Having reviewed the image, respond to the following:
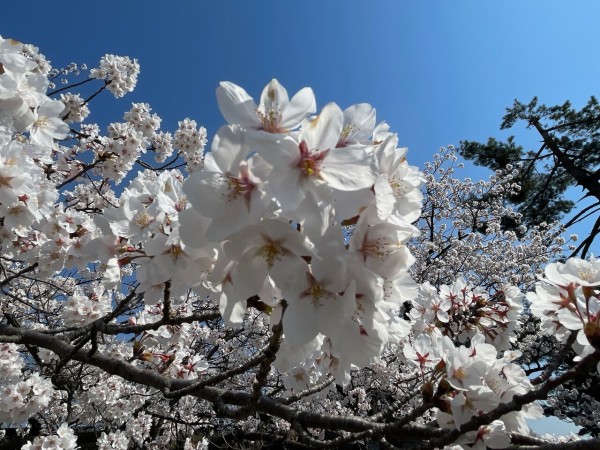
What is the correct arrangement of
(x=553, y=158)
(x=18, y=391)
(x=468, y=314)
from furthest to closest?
(x=553, y=158) < (x=18, y=391) < (x=468, y=314)

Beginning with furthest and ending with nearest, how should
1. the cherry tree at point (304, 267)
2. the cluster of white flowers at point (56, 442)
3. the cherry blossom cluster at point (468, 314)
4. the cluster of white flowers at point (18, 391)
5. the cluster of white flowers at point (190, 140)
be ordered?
the cluster of white flowers at point (190, 140) < the cluster of white flowers at point (18, 391) < the cluster of white flowers at point (56, 442) < the cherry blossom cluster at point (468, 314) < the cherry tree at point (304, 267)

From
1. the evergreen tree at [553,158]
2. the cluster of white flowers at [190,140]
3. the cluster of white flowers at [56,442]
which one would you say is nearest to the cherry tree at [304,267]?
the cluster of white flowers at [56,442]

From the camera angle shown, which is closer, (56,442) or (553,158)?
(56,442)

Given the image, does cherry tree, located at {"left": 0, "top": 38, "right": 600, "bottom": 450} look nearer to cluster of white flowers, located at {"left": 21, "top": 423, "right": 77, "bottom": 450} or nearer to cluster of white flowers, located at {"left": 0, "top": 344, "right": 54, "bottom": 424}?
cluster of white flowers, located at {"left": 21, "top": 423, "right": 77, "bottom": 450}

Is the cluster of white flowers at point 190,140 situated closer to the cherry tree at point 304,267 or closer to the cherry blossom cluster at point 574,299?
the cherry tree at point 304,267

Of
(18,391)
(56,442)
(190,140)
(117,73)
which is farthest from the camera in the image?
(190,140)

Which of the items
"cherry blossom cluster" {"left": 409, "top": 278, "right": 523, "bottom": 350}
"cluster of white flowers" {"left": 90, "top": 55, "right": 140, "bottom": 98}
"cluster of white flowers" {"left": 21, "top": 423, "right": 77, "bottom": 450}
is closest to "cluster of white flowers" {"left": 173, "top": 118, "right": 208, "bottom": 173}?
"cluster of white flowers" {"left": 90, "top": 55, "right": 140, "bottom": 98}

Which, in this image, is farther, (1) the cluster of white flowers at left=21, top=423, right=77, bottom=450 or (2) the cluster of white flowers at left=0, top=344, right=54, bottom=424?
(2) the cluster of white flowers at left=0, top=344, right=54, bottom=424

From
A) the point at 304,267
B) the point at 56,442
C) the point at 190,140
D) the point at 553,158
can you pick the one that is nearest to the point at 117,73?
the point at 190,140

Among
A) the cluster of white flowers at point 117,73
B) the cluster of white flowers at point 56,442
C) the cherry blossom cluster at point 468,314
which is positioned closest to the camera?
the cherry blossom cluster at point 468,314

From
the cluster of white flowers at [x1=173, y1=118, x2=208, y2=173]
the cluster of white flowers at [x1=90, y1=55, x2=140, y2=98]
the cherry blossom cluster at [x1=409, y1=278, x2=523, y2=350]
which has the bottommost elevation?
the cherry blossom cluster at [x1=409, y1=278, x2=523, y2=350]

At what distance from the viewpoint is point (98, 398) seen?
469 centimetres

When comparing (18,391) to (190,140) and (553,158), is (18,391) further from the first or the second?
(553,158)

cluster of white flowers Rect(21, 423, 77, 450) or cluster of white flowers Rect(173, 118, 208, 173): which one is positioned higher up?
cluster of white flowers Rect(173, 118, 208, 173)
